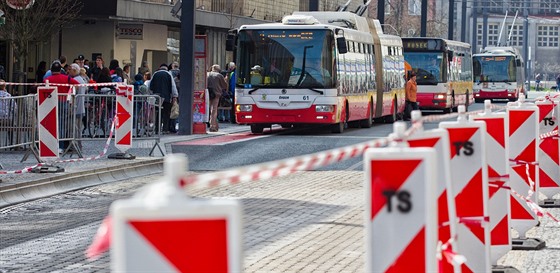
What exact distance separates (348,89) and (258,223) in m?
21.7

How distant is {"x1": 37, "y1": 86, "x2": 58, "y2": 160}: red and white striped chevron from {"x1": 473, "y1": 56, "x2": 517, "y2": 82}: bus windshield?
54.0 metres

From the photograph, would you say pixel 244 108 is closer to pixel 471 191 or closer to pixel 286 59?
pixel 286 59

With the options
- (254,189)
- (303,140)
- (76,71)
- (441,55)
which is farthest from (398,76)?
(254,189)

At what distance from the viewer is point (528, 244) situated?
11984 millimetres

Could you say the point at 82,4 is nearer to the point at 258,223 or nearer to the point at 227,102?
the point at 227,102

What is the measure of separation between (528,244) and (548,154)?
3.91 m

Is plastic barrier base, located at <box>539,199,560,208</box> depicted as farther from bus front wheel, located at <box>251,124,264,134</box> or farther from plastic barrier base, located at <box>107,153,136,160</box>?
bus front wheel, located at <box>251,124,264,134</box>

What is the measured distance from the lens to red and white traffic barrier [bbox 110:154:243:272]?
158 inches

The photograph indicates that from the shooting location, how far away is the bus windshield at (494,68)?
236 ft

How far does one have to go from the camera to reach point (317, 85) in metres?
33.2

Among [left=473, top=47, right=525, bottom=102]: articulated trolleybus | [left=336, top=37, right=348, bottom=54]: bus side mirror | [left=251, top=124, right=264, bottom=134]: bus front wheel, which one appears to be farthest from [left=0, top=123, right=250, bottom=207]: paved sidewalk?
[left=473, top=47, right=525, bottom=102]: articulated trolleybus

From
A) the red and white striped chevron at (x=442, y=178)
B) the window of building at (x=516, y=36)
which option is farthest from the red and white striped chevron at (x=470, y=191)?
the window of building at (x=516, y=36)

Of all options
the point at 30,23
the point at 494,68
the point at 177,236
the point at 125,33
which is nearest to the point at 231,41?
the point at 30,23

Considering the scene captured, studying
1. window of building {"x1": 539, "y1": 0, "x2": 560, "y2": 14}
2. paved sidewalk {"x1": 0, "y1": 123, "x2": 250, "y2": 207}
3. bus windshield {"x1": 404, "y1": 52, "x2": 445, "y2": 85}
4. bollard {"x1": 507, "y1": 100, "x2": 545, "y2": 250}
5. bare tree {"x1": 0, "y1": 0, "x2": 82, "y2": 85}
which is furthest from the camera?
window of building {"x1": 539, "y1": 0, "x2": 560, "y2": 14}
